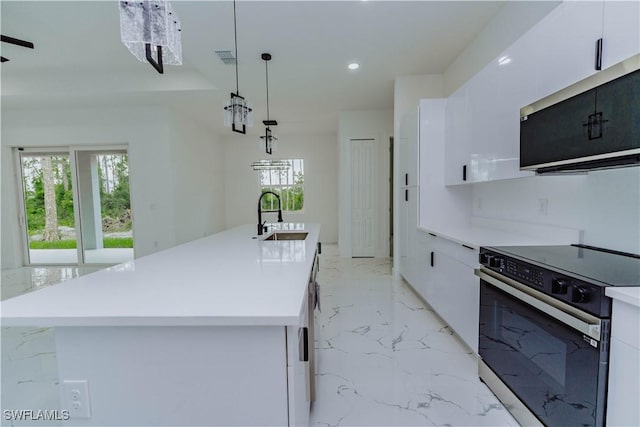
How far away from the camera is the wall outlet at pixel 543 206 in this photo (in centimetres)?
209

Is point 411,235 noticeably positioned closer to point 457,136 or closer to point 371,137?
point 457,136

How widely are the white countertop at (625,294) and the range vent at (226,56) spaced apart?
3684 mm

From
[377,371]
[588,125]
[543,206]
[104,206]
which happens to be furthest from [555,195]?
[104,206]

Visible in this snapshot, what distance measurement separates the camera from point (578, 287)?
1.11 meters

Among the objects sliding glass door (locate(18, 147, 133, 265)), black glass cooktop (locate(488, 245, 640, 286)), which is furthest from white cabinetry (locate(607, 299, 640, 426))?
sliding glass door (locate(18, 147, 133, 265))

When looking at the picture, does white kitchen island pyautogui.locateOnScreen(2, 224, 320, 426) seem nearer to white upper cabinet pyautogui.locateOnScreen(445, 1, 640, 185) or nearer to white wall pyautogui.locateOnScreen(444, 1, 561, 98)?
white upper cabinet pyautogui.locateOnScreen(445, 1, 640, 185)

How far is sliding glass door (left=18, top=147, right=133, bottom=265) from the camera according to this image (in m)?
5.35

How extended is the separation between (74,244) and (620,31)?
7487 millimetres

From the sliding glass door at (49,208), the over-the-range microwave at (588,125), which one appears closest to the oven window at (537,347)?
the over-the-range microwave at (588,125)

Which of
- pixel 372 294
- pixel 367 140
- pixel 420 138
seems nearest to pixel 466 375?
pixel 372 294

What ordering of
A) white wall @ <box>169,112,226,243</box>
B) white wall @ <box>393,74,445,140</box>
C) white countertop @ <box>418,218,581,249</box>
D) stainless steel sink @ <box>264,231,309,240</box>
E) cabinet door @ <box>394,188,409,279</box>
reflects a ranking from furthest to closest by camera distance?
white wall @ <box>169,112,226,243</box> → white wall @ <box>393,74,445,140</box> → cabinet door @ <box>394,188,409,279</box> → stainless steel sink @ <box>264,231,309,240</box> → white countertop @ <box>418,218,581,249</box>

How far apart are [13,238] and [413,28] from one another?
7.51 meters

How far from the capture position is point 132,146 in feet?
16.9

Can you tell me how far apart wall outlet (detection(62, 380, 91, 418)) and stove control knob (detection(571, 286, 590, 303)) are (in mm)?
1797
